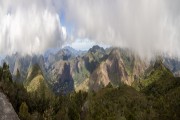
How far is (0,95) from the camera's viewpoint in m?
149

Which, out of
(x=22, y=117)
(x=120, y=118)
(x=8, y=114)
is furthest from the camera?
(x=120, y=118)

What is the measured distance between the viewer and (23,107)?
179 metres

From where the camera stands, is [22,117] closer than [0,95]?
No

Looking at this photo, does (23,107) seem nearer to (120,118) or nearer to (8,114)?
(8,114)

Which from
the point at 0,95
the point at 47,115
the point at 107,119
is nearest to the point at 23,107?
the point at 47,115

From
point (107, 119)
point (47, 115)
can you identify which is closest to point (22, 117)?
point (47, 115)

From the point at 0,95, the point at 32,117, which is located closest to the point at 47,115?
the point at 32,117

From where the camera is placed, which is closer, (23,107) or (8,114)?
(8,114)

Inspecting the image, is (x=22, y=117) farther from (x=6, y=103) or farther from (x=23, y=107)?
(x=6, y=103)

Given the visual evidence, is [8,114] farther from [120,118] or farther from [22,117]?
[120,118]

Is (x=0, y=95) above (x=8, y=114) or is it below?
above

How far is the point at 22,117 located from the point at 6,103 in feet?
84.0

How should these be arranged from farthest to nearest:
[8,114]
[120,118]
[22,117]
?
[120,118], [22,117], [8,114]

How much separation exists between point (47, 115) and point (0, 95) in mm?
49467
